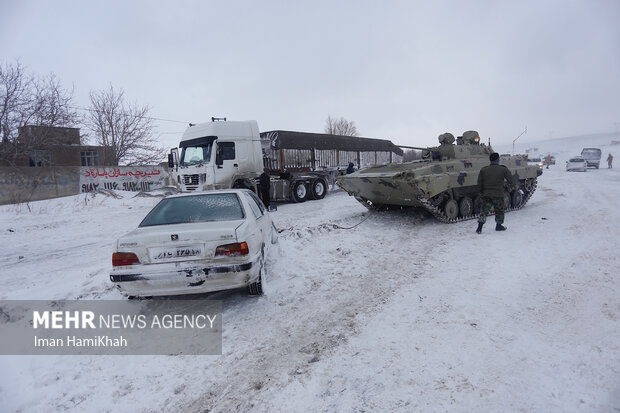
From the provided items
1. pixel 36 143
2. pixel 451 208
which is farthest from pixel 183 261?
pixel 36 143

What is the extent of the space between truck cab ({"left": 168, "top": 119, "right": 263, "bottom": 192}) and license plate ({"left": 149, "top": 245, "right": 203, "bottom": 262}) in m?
8.09

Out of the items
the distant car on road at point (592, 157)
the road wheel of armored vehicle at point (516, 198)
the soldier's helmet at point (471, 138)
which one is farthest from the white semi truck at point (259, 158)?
the distant car on road at point (592, 157)

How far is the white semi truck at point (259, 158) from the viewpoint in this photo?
11.8 metres

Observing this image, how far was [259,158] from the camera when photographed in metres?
13.0

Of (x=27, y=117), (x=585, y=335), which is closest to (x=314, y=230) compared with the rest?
(x=585, y=335)

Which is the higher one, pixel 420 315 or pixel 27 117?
pixel 27 117

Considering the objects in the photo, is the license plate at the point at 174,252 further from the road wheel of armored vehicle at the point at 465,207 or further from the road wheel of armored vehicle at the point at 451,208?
the road wheel of armored vehicle at the point at 465,207

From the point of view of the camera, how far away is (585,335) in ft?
10.8

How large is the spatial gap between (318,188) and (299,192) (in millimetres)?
1276

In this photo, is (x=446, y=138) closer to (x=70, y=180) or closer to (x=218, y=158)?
(x=218, y=158)

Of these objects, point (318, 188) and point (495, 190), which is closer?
point (495, 190)

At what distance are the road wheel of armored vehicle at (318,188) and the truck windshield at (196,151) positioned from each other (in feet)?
17.5

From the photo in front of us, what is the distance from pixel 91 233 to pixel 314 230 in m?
7.00

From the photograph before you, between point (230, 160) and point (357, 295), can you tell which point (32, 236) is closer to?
point (230, 160)
